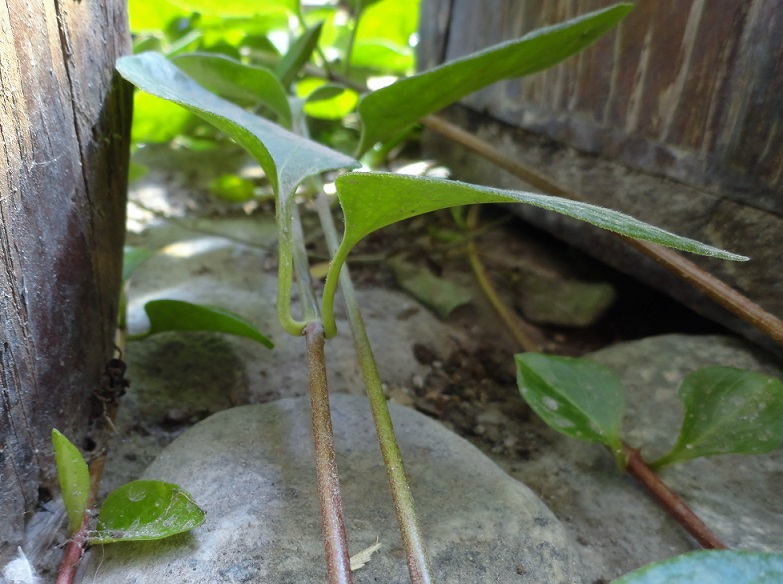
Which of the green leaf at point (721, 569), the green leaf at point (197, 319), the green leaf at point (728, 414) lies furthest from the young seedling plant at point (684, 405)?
the green leaf at point (197, 319)

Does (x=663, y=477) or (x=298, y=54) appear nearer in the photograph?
(x=663, y=477)

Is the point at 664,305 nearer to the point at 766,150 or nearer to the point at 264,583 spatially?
the point at 766,150

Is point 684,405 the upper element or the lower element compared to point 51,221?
lower

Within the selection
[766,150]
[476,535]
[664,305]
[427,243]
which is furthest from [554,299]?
[476,535]

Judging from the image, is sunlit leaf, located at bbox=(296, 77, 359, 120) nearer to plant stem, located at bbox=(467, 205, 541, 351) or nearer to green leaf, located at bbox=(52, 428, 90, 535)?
plant stem, located at bbox=(467, 205, 541, 351)

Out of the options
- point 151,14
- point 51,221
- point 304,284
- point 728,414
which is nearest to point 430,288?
point 304,284

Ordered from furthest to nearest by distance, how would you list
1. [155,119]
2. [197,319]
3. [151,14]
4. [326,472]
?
[151,14] → [155,119] → [197,319] → [326,472]

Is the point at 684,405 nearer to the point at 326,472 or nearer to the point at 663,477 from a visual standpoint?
the point at 663,477
